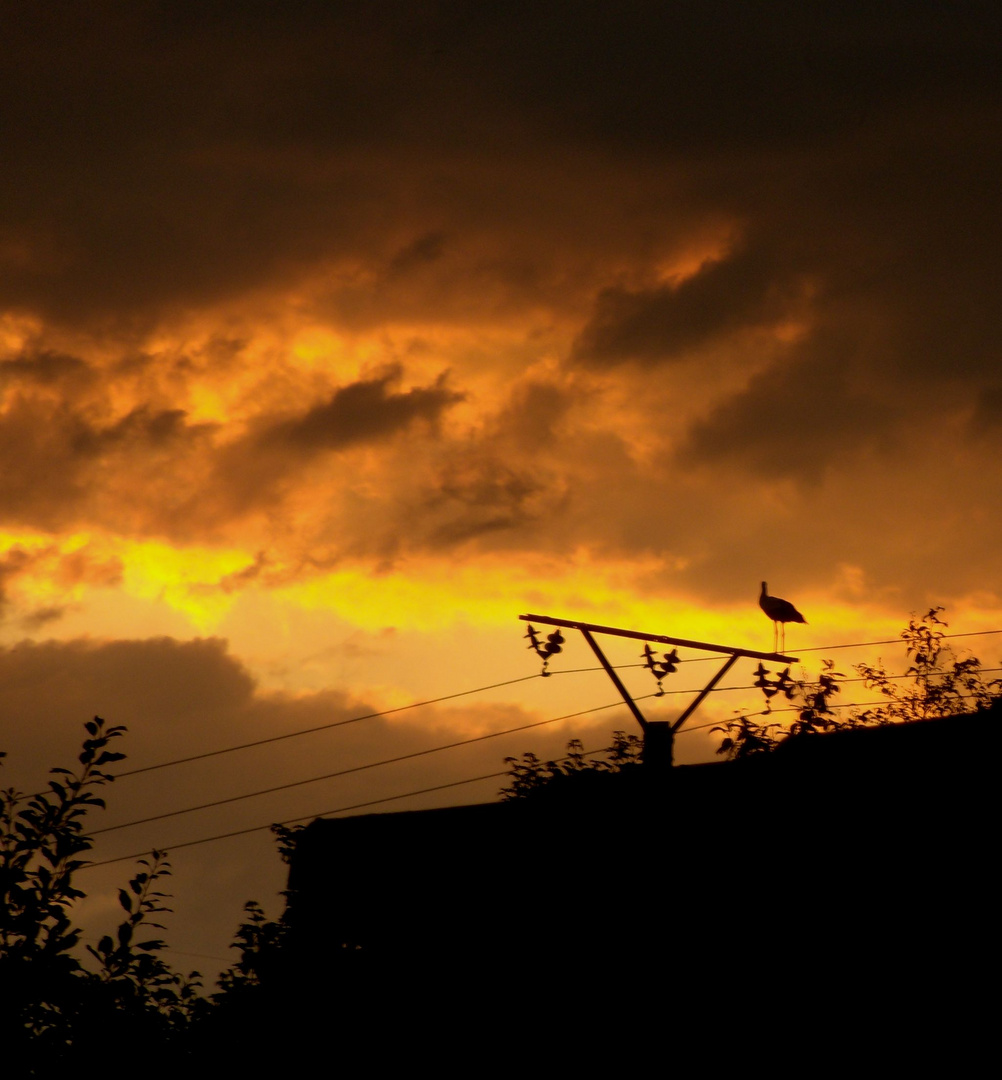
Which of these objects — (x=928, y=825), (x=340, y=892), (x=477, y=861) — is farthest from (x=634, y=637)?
(x=928, y=825)

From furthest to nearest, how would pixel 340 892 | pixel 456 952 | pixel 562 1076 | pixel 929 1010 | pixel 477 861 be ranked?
pixel 340 892, pixel 477 861, pixel 456 952, pixel 562 1076, pixel 929 1010

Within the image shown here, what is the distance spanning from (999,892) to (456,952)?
6.39 meters

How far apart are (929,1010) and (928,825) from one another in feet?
6.22

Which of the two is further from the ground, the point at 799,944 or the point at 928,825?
the point at 928,825

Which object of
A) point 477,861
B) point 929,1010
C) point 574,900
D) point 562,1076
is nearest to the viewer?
point 929,1010

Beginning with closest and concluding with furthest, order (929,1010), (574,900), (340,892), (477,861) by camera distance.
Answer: (929,1010)
(574,900)
(477,861)
(340,892)

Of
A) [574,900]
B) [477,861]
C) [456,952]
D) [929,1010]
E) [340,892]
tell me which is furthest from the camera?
[340,892]

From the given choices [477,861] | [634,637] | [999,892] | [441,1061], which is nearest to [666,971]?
[441,1061]

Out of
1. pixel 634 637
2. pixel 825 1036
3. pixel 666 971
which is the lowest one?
pixel 825 1036

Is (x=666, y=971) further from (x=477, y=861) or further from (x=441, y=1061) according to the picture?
(x=477, y=861)

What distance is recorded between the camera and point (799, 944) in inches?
496

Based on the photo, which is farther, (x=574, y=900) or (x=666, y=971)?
(x=574, y=900)

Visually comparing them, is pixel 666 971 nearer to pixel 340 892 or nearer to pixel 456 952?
pixel 456 952

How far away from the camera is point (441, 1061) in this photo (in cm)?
1286
